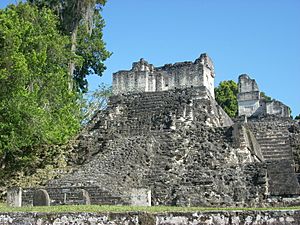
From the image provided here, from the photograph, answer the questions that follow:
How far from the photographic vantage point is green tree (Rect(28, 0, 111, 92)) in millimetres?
28609

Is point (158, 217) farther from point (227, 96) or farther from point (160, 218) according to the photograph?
point (227, 96)

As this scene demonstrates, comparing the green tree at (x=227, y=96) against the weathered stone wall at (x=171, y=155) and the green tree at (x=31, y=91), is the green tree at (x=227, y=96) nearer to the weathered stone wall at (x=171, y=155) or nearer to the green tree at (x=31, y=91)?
the weathered stone wall at (x=171, y=155)

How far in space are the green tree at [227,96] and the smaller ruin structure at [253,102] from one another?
683 cm

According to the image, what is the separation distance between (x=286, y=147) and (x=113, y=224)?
1748cm

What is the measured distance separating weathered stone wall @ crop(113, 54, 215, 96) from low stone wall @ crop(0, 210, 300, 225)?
21058 mm

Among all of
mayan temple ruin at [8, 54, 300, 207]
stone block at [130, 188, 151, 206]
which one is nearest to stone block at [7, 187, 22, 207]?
mayan temple ruin at [8, 54, 300, 207]

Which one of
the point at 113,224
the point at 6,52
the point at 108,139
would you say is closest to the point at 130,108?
the point at 108,139

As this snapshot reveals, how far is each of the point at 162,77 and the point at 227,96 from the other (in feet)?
80.1

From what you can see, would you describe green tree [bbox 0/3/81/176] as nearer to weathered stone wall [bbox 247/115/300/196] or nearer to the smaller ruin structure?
weathered stone wall [bbox 247/115/300/196]

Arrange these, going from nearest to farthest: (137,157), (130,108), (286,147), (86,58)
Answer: (137,157) → (286,147) → (130,108) → (86,58)

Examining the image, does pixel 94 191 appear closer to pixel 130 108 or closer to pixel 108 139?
pixel 108 139

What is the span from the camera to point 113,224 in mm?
6938

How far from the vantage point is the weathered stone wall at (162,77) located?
28.0 m

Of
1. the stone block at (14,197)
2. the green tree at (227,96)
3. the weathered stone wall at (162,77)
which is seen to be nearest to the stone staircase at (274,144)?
the weathered stone wall at (162,77)
